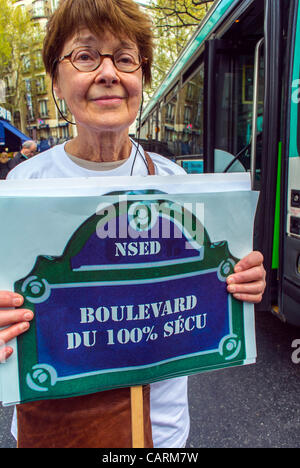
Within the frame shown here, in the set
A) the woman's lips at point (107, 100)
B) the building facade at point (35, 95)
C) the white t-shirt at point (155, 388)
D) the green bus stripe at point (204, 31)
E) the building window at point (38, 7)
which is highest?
the building window at point (38, 7)

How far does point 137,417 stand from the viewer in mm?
806

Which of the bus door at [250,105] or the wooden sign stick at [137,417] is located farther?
the bus door at [250,105]

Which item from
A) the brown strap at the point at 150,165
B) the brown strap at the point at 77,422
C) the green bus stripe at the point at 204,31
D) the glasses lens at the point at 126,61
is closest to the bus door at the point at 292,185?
the green bus stripe at the point at 204,31

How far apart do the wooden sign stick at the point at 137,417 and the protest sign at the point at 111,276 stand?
34mm

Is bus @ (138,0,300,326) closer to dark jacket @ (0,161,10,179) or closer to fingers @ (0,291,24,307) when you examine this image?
fingers @ (0,291,24,307)

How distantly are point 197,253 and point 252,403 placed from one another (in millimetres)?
1770

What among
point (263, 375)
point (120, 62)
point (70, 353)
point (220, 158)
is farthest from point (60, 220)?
point (220, 158)

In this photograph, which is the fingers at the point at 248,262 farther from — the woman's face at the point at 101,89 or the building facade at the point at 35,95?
the building facade at the point at 35,95

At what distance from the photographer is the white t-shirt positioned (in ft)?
3.34

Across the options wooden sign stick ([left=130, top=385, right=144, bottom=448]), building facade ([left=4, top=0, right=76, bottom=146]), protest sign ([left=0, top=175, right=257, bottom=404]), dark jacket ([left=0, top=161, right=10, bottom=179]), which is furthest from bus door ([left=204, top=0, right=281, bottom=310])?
building facade ([left=4, top=0, right=76, bottom=146])

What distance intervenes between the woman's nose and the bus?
5.31 ft

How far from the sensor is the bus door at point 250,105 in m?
2.38

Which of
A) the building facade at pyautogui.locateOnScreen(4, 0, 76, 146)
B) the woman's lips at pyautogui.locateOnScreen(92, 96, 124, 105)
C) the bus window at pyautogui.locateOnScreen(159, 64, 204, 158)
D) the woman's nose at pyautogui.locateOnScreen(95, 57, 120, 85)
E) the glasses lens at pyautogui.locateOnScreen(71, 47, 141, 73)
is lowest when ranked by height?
the woman's lips at pyautogui.locateOnScreen(92, 96, 124, 105)
